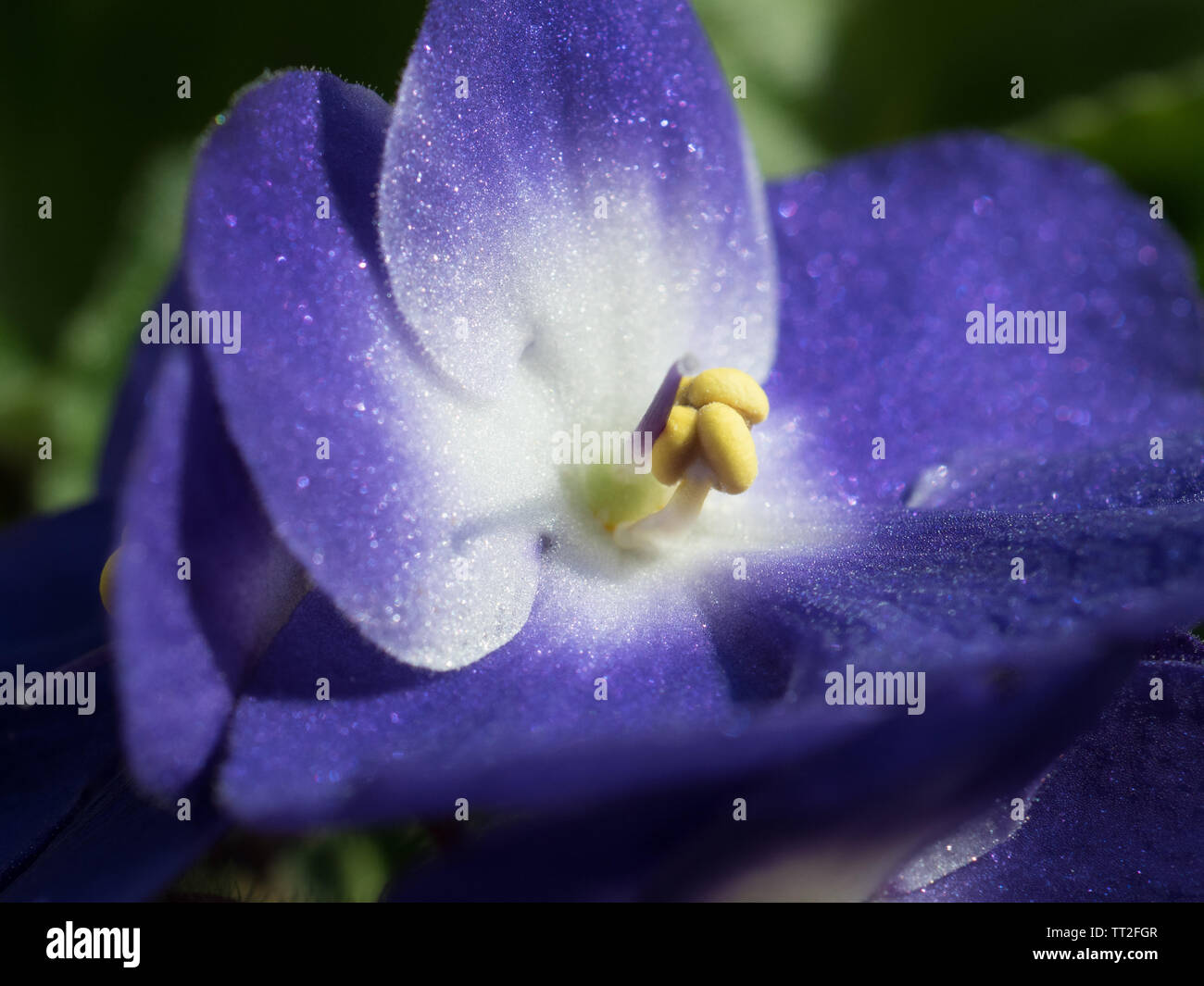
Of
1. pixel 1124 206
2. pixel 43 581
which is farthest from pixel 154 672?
pixel 1124 206

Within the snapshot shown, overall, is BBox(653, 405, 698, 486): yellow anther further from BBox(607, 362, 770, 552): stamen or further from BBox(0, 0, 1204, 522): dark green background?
BBox(0, 0, 1204, 522): dark green background

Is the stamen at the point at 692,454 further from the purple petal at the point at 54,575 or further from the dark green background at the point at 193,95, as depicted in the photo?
the dark green background at the point at 193,95

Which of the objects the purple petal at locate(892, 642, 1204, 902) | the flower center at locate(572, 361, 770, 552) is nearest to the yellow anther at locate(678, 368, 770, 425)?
the flower center at locate(572, 361, 770, 552)

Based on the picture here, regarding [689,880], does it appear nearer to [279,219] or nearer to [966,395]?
[279,219]

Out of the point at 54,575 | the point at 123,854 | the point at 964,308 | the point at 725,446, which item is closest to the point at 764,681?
the point at 725,446

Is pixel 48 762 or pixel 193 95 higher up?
pixel 193 95

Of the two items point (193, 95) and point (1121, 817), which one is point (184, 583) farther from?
point (193, 95)

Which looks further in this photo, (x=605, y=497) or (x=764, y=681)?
(x=605, y=497)
